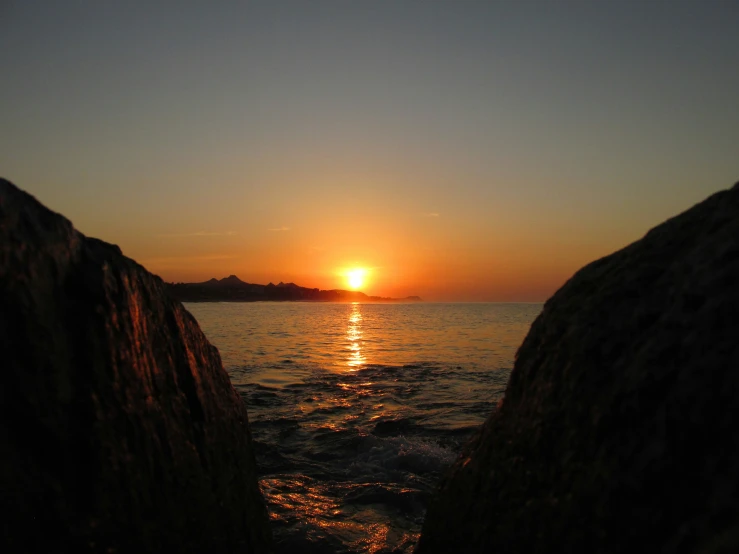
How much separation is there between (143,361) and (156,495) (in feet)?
1.84

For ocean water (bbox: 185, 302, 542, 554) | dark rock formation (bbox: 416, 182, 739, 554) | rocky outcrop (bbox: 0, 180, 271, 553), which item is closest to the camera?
dark rock formation (bbox: 416, 182, 739, 554)

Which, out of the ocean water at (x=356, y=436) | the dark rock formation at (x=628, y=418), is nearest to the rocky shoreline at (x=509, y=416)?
the dark rock formation at (x=628, y=418)

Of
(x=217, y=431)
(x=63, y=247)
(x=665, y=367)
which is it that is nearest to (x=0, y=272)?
(x=63, y=247)

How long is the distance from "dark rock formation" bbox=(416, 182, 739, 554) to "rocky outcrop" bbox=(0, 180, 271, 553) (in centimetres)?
125

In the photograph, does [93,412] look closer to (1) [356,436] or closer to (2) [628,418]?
(2) [628,418]

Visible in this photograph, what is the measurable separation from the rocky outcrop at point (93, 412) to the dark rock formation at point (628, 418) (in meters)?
1.25

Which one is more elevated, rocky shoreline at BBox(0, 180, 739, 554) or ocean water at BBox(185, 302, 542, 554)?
rocky shoreline at BBox(0, 180, 739, 554)

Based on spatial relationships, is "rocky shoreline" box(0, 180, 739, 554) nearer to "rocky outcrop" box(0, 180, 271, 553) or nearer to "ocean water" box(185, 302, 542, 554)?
"rocky outcrop" box(0, 180, 271, 553)

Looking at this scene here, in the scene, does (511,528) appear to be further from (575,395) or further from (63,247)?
(63,247)

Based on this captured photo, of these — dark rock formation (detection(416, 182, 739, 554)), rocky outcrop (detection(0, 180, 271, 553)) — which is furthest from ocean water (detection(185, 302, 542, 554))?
dark rock formation (detection(416, 182, 739, 554))

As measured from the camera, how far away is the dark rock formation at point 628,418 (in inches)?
49.6

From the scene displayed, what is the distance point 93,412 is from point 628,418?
1832 mm

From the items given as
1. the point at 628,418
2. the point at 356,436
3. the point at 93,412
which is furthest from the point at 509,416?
the point at 356,436

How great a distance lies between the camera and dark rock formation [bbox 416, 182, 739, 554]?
4.13 feet
